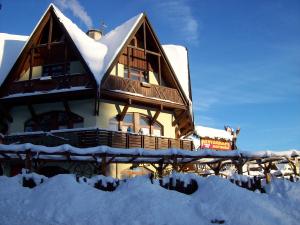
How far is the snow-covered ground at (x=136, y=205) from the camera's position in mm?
8375

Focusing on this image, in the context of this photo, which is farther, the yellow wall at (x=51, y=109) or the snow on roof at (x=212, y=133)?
the snow on roof at (x=212, y=133)

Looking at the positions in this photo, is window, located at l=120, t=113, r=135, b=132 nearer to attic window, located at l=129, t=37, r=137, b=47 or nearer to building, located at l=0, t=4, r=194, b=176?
building, located at l=0, t=4, r=194, b=176

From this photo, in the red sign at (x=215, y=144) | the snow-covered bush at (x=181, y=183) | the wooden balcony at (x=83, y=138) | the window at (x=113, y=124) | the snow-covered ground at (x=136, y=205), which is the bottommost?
the snow-covered ground at (x=136, y=205)

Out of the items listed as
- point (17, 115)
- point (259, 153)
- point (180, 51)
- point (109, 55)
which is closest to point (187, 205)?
point (259, 153)

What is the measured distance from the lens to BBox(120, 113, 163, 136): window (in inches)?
861

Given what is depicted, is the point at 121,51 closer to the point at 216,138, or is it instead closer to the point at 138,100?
the point at 138,100

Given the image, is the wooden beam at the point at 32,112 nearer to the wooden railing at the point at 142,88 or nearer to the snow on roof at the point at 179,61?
the wooden railing at the point at 142,88

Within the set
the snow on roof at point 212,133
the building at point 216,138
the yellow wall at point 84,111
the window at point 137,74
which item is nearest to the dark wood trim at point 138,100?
the yellow wall at point 84,111

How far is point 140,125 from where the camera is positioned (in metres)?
22.4

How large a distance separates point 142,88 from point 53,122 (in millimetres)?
5627

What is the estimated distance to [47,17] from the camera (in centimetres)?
2172

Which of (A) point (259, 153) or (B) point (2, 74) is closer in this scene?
(A) point (259, 153)

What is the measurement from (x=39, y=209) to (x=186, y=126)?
695 inches

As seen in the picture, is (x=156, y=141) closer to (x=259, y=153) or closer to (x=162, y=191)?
(x=259, y=153)
